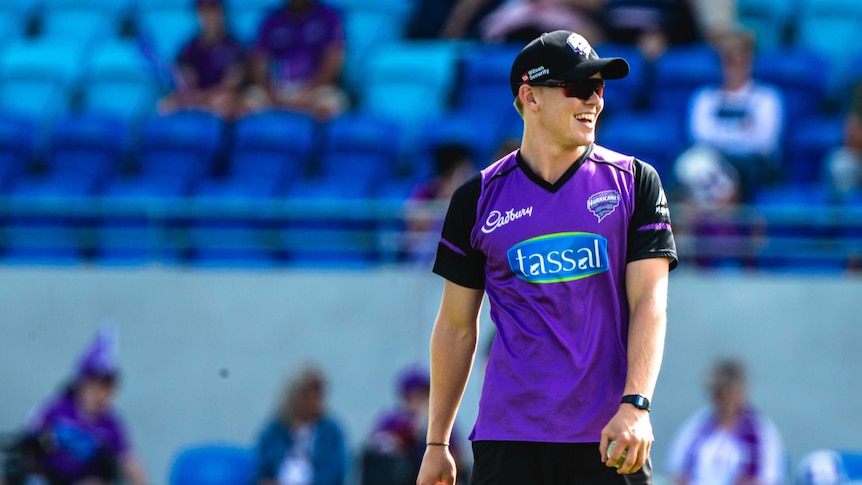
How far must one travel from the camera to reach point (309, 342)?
36.8 ft

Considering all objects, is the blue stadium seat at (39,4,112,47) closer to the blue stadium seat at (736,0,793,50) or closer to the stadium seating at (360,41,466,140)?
the stadium seating at (360,41,466,140)

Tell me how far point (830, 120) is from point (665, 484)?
3.13 metres

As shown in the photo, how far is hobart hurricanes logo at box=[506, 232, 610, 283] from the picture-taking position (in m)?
4.48

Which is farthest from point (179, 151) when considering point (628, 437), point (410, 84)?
point (628, 437)

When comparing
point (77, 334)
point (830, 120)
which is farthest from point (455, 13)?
point (77, 334)

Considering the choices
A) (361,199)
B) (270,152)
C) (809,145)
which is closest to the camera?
(809,145)

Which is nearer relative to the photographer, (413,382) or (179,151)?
(413,382)

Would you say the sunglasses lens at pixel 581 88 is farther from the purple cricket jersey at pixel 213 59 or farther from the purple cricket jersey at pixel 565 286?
the purple cricket jersey at pixel 213 59

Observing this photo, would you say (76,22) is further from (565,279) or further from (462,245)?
(565,279)

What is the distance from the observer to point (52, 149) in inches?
480

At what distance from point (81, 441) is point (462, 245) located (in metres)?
6.26

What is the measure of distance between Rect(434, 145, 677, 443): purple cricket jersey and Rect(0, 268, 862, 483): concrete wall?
597 cm

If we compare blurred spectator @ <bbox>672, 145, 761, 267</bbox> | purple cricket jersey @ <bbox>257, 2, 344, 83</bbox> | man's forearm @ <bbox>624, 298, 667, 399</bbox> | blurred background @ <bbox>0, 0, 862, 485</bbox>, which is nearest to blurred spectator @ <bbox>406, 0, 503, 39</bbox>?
blurred background @ <bbox>0, 0, 862, 485</bbox>

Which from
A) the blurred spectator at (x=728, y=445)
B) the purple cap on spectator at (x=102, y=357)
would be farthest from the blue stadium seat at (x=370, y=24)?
the blurred spectator at (x=728, y=445)
